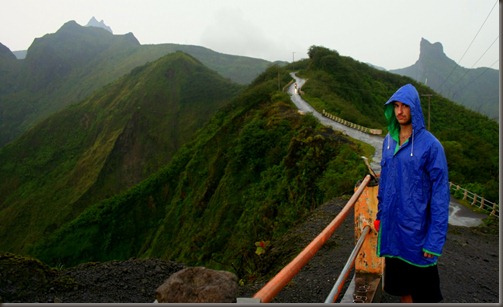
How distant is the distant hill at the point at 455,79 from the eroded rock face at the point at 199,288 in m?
170

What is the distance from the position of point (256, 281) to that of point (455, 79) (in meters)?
196

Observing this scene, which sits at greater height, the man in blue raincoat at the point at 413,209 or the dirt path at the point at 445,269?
the man in blue raincoat at the point at 413,209

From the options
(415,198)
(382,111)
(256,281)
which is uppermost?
(415,198)

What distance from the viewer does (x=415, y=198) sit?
2.47 meters

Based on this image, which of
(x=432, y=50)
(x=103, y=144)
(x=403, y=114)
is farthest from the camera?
(x=432, y=50)

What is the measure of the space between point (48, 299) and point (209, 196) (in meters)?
17.6

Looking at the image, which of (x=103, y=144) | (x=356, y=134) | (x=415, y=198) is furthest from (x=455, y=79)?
(x=415, y=198)

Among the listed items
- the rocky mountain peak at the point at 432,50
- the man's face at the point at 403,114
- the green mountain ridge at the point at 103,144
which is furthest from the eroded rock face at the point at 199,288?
the rocky mountain peak at the point at 432,50

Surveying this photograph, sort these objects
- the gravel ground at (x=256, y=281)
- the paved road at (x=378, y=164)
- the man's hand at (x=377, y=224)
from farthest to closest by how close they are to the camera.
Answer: the paved road at (x=378, y=164), the gravel ground at (x=256, y=281), the man's hand at (x=377, y=224)

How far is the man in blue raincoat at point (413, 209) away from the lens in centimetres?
237

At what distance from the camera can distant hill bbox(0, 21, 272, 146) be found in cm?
11994

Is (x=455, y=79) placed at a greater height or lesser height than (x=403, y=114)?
greater

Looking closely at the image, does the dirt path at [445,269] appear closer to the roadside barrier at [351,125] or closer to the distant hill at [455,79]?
the roadside barrier at [351,125]

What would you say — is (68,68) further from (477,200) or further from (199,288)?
(199,288)
